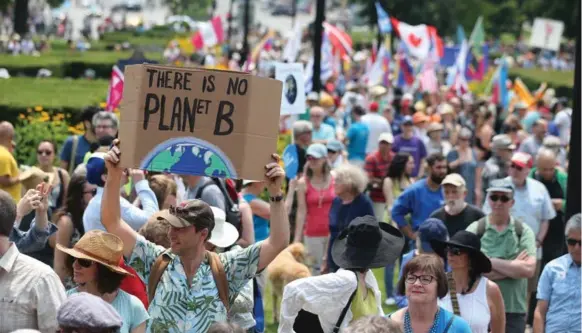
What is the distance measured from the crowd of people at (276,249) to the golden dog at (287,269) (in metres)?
0.02

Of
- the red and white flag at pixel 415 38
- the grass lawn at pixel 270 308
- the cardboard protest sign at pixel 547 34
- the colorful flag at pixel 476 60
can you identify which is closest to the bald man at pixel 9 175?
the grass lawn at pixel 270 308

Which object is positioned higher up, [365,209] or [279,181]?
[279,181]

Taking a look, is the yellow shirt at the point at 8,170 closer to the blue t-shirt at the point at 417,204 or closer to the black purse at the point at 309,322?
the blue t-shirt at the point at 417,204

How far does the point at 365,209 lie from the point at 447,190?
0.97 meters

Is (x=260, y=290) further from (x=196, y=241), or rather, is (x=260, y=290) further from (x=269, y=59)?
(x=269, y=59)

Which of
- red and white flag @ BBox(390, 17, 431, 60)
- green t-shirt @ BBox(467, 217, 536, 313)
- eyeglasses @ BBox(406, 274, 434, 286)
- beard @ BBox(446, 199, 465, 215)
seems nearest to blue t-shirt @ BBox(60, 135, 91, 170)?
beard @ BBox(446, 199, 465, 215)

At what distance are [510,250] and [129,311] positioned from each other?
3748 mm

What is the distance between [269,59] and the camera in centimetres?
3859

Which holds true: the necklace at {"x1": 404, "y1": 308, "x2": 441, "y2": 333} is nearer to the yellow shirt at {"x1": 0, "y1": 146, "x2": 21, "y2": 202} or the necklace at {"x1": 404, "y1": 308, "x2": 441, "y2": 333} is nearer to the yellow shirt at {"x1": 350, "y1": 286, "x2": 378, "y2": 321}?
the yellow shirt at {"x1": 350, "y1": 286, "x2": 378, "y2": 321}

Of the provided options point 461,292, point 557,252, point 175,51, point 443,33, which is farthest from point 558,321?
point 443,33

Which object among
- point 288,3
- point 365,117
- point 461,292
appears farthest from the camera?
point 288,3

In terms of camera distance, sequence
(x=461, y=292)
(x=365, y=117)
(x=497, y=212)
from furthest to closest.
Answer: (x=365, y=117)
(x=497, y=212)
(x=461, y=292)

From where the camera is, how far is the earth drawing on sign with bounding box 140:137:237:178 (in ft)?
21.2

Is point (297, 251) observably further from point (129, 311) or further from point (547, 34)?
point (547, 34)
